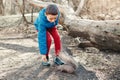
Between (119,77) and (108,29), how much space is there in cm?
109

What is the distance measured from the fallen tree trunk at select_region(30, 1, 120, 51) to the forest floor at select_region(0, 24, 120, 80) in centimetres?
23

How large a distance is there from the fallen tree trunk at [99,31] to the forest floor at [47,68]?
0.77 ft

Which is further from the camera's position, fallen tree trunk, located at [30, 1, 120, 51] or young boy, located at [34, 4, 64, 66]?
fallen tree trunk, located at [30, 1, 120, 51]

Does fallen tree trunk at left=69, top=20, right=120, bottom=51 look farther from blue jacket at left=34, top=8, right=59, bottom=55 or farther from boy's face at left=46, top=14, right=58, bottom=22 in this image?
boy's face at left=46, top=14, right=58, bottom=22

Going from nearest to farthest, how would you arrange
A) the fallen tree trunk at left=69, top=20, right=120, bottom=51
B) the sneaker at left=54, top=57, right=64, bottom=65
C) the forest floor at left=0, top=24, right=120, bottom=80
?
the forest floor at left=0, top=24, right=120, bottom=80 → the sneaker at left=54, top=57, right=64, bottom=65 → the fallen tree trunk at left=69, top=20, right=120, bottom=51

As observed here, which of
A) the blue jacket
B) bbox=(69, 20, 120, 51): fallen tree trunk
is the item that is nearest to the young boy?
the blue jacket

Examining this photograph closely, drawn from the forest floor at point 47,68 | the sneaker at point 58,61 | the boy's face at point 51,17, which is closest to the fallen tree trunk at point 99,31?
the forest floor at point 47,68

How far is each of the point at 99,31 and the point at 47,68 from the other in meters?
1.32

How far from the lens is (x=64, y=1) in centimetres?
745

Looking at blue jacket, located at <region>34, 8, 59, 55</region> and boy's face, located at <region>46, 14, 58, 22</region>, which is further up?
boy's face, located at <region>46, 14, 58, 22</region>

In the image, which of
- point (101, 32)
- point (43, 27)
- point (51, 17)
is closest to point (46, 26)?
point (43, 27)

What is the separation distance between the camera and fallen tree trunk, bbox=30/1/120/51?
15.1 feet

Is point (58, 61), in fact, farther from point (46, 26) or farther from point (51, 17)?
point (51, 17)

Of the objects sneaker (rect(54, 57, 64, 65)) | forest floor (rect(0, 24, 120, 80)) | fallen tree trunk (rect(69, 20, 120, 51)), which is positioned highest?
fallen tree trunk (rect(69, 20, 120, 51))
